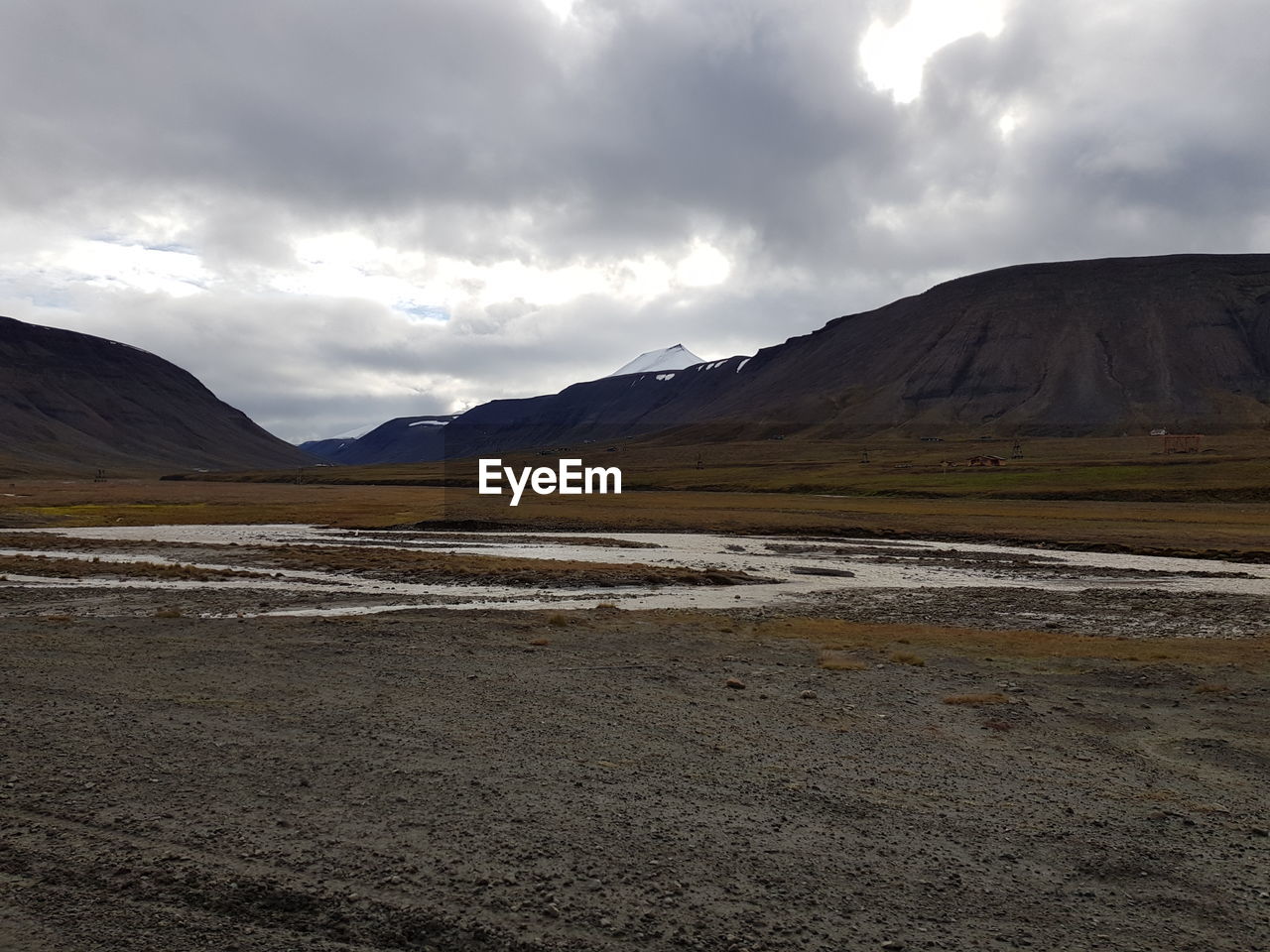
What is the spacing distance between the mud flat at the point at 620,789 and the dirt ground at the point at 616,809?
0.04 meters

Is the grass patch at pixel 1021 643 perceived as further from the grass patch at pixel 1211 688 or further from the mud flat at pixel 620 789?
the grass patch at pixel 1211 688

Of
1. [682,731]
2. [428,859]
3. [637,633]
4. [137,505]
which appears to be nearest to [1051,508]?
[637,633]

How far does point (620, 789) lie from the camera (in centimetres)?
940

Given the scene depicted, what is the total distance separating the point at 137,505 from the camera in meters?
92.2

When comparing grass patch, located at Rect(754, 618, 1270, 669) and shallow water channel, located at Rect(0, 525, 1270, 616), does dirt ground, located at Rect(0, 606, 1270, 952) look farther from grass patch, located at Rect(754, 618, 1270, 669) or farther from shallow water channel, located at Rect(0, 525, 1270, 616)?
shallow water channel, located at Rect(0, 525, 1270, 616)

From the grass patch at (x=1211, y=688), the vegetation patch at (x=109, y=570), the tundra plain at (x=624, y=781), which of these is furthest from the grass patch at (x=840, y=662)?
the vegetation patch at (x=109, y=570)

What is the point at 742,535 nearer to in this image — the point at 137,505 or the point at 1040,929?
the point at 1040,929

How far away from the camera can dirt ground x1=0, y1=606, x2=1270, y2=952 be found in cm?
662

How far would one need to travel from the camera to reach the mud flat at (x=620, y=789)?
6.68m

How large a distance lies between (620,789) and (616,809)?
1.95 feet

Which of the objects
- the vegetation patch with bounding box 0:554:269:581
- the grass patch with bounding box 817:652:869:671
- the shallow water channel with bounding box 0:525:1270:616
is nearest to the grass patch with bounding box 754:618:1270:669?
the grass patch with bounding box 817:652:869:671

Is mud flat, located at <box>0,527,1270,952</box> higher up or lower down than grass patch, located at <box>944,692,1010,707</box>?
higher up

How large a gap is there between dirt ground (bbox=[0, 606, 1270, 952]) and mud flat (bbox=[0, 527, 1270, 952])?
4cm

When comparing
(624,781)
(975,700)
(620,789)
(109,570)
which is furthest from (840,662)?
(109,570)
